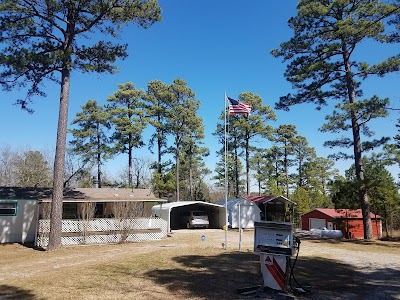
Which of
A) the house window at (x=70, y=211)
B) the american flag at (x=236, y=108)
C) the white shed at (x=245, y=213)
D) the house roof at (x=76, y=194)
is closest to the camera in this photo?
the american flag at (x=236, y=108)

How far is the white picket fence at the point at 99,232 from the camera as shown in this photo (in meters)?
16.6

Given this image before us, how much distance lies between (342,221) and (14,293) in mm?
25290

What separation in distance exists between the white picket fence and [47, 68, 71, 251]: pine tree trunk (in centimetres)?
225

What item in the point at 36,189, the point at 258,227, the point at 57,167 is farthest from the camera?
the point at 36,189

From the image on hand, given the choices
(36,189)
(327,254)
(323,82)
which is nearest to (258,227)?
(327,254)

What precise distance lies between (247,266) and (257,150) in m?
31.2

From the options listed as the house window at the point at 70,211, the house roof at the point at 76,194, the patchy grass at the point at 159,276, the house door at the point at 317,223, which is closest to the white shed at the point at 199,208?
the house roof at the point at 76,194

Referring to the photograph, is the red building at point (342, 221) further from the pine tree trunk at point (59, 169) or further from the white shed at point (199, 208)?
the pine tree trunk at point (59, 169)

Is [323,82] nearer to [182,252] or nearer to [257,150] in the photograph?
[182,252]

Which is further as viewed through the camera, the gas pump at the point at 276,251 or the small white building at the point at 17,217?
the small white building at the point at 17,217

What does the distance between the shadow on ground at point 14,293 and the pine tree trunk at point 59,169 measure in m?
7.50

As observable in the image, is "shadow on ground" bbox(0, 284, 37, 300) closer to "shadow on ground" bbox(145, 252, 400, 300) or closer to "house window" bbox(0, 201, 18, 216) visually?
"shadow on ground" bbox(145, 252, 400, 300)

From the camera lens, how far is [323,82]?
2017 cm

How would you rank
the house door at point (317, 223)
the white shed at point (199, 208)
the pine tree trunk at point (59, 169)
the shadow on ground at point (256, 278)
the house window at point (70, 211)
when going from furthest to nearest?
the house door at point (317, 223)
the white shed at point (199, 208)
the house window at point (70, 211)
the pine tree trunk at point (59, 169)
the shadow on ground at point (256, 278)
